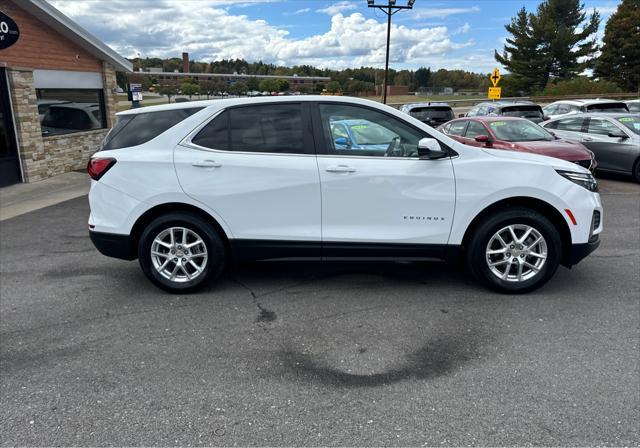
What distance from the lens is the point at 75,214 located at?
8.48 m

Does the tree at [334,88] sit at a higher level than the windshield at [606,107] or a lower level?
higher

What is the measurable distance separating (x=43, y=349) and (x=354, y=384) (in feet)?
7.55

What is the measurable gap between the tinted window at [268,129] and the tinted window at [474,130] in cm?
652

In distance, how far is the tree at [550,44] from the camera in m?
49.9

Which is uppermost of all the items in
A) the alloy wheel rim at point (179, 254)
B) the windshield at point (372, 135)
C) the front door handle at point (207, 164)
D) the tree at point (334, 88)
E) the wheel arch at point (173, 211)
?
the tree at point (334, 88)

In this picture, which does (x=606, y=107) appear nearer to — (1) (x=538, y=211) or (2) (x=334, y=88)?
(2) (x=334, y=88)

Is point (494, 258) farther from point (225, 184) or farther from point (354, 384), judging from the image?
point (225, 184)

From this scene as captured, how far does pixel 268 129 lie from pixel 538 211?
254cm

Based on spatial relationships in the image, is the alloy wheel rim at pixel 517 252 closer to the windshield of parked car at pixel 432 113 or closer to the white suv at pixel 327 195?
the white suv at pixel 327 195

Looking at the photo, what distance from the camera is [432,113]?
1639 centimetres

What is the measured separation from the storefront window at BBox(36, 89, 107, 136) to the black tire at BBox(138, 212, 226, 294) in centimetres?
927

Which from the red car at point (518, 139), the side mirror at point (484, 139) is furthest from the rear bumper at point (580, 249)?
the side mirror at point (484, 139)

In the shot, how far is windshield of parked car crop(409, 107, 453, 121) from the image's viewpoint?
638 inches

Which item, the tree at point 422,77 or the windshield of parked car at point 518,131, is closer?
the windshield of parked car at point 518,131
